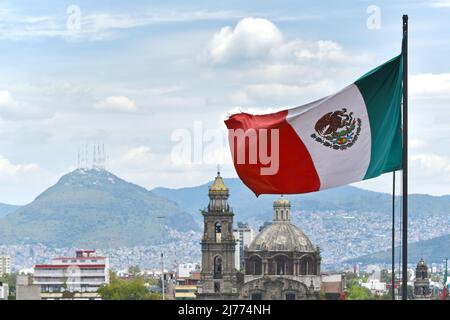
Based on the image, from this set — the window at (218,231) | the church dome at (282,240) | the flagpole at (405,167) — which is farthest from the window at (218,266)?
the flagpole at (405,167)

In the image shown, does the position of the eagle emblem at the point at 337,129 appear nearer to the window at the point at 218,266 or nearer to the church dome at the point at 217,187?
the church dome at the point at 217,187

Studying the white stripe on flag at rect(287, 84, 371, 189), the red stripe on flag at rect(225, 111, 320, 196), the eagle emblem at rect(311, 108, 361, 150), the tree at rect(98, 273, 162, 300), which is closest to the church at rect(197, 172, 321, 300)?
the tree at rect(98, 273, 162, 300)

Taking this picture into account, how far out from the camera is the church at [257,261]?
161500mm

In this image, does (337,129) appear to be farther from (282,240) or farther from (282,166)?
(282,240)

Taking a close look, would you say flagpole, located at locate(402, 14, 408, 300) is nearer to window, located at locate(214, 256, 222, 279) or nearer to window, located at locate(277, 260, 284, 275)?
window, located at locate(214, 256, 222, 279)

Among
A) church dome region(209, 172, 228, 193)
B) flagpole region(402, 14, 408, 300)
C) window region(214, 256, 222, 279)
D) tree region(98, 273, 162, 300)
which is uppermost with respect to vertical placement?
church dome region(209, 172, 228, 193)

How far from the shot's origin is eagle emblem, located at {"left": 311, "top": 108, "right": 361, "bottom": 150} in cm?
2234

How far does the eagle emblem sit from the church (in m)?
129

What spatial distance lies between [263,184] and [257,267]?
151338 mm

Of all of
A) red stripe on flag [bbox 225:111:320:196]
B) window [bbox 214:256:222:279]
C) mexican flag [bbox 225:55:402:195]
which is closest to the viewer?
mexican flag [bbox 225:55:402:195]

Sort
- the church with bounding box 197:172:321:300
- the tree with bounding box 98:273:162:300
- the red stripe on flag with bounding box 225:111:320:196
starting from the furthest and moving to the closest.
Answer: the tree with bounding box 98:273:162:300 < the church with bounding box 197:172:321:300 < the red stripe on flag with bounding box 225:111:320:196

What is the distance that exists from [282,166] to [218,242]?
13940 cm
